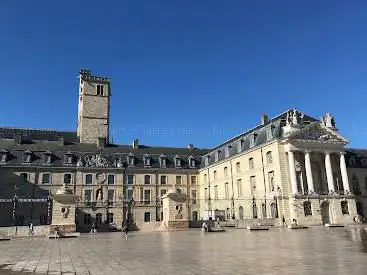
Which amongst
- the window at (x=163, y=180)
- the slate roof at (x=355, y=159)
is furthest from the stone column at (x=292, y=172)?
the window at (x=163, y=180)

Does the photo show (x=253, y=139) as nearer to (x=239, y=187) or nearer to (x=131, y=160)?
(x=239, y=187)

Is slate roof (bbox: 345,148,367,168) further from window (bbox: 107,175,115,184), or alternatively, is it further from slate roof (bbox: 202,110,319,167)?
window (bbox: 107,175,115,184)

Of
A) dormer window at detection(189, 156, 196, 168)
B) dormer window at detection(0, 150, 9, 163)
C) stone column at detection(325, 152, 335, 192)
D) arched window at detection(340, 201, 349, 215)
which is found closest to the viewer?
arched window at detection(340, 201, 349, 215)

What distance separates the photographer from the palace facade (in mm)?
43781

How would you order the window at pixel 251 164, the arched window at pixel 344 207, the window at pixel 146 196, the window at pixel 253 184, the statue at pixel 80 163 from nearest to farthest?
the arched window at pixel 344 207, the window at pixel 253 184, the window at pixel 251 164, the statue at pixel 80 163, the window at pixel 146 196

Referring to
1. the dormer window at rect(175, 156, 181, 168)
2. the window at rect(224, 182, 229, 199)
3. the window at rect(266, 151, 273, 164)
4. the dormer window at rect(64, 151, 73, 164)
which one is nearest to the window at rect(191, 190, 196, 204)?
the dormer window at rect(175, 156, 181, 168)

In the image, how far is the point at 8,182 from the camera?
166 feet

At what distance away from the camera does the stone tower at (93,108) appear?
6794cm

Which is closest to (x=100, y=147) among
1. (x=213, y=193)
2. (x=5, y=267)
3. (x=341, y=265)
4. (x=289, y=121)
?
(x=213, y=193)

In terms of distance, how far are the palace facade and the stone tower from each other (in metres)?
0.23

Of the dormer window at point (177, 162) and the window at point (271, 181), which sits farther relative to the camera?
the dormer window at point (177, 162)

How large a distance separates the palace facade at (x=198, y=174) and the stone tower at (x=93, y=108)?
0.75 ft

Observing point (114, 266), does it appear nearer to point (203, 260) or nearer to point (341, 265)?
point (203, 260)

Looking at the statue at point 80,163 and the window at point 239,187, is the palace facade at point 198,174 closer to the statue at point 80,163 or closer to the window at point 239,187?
the window at point 239,187
